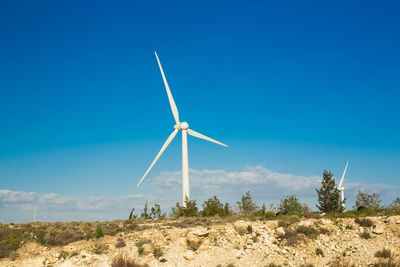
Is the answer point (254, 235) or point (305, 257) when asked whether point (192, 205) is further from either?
point (305, 257)

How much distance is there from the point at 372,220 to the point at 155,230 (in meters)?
24.4

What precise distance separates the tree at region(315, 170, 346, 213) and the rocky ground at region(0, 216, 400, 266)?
1815 centimetres

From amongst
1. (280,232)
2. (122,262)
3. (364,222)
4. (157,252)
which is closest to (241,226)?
(280,232)

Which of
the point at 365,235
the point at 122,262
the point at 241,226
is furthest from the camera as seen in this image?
the point at 241,226

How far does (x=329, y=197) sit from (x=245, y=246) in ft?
93.4

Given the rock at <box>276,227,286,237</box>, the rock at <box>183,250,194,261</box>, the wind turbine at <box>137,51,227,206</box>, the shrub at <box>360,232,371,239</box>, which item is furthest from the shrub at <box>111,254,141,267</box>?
the wind turbine at <box>137,51,227,206</box>

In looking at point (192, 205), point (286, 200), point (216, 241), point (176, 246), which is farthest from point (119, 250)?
point (286, 200)

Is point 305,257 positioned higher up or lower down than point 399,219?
lower down

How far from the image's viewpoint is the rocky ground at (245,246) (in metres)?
30.1

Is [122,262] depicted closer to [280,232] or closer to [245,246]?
[245,246]

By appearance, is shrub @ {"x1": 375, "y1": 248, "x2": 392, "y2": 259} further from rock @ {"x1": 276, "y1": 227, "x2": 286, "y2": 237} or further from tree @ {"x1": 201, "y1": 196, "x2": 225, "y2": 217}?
tree @ {"x1": 201, "y1": 196, "x2": 225, "y2": 217}

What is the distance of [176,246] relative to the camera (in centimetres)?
3284

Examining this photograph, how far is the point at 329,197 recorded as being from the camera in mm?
55000

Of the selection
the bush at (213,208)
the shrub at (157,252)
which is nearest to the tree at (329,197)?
the bush at (213,208)
